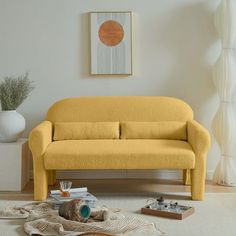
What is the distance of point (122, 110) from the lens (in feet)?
16.4

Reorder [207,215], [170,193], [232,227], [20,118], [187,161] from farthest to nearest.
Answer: [20,118]
[170,193]
[187,161]
[207,215]
[232,227]

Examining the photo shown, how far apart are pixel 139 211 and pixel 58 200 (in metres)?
0.64

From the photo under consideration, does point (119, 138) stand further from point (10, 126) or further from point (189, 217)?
point (189, 217)

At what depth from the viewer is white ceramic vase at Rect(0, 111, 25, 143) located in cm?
479

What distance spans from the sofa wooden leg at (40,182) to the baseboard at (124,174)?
100 centimetres

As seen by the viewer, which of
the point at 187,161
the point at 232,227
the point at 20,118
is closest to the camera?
the point at 232,227

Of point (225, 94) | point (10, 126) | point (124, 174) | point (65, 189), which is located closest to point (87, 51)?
point (10, 126)

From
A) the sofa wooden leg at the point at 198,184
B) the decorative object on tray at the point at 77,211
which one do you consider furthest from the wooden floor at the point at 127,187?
the decorative object on tray at the point at 77,211

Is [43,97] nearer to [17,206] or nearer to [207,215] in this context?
[17,206]

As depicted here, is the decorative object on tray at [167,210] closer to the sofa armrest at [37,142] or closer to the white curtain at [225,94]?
the sofa armrest at [37,142]

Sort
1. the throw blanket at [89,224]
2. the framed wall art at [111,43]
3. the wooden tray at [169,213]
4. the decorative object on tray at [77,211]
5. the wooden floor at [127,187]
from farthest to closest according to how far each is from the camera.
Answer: the framed wall art at [111,43] < the wooden floor at [127,187] < the wooden tray at [169,213] < the decorative object on tray at [77,211] < the throw blanket at [89,224]

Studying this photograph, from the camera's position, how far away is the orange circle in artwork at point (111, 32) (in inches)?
207

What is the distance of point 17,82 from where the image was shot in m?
5.09

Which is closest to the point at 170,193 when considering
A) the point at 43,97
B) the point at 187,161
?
the point at 187,161
